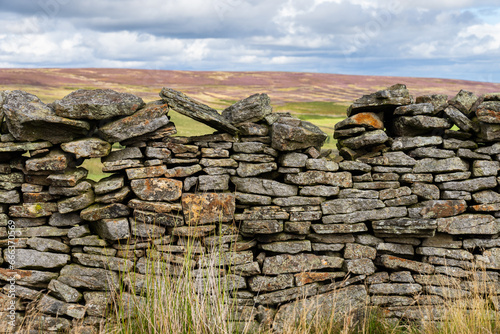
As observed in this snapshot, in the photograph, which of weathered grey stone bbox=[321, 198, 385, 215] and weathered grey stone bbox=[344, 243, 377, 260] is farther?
weathered grey stone bbox=[344, 243, 377, 260]

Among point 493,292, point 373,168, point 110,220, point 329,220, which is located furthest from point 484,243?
point 110,220

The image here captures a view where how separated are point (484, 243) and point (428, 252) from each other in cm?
91

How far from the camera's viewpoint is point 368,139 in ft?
19.2

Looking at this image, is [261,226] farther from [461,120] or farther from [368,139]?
[461,120]

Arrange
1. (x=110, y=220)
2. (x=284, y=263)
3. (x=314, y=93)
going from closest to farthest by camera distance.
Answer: (x=110, y=220)
(x=284, y=263)
(x=314, y=93)

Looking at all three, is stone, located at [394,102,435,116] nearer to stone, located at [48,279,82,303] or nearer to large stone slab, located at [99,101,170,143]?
large stone slab, located at [99,101,170,143]

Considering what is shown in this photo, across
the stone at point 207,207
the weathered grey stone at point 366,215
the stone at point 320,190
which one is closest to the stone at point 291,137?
the stone at point 320,190

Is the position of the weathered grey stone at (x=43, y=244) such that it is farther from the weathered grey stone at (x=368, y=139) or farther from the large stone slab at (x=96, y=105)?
the weathered grey stone at (x=368, y=139)

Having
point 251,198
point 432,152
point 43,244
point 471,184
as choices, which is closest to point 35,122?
point 43,244

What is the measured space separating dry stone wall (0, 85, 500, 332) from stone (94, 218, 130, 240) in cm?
3

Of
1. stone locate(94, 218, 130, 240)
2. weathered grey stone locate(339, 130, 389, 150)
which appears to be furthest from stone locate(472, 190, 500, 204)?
stone locate(94, 218, 130, 240)

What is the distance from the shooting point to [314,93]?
24.6m

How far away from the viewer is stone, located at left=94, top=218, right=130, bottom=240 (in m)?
5.43

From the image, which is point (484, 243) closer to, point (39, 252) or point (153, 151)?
point (153, 151)
